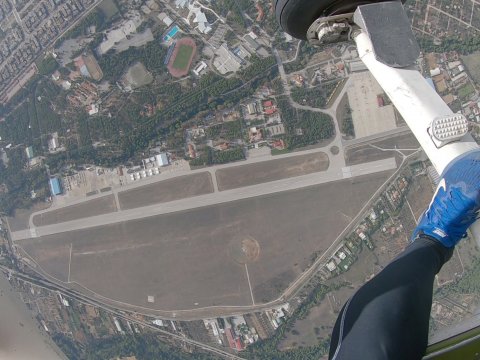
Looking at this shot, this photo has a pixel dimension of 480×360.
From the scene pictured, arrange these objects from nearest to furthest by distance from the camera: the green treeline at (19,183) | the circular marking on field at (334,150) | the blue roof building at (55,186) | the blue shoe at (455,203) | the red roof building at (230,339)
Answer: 1. the blue shoe at (455,203)
2. the circular marking on field at (334,150)
3. the red roof building at (230,339)
4. the blue roof building at (55,186)
5. the green treeline at (19,183)

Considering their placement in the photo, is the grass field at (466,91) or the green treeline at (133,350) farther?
the green treeline at (133,350)

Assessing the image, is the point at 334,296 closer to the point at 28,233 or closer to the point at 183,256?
the point at 183,256

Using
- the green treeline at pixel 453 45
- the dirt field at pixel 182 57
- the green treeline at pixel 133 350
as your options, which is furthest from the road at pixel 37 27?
the green treeline at pixel 453 45

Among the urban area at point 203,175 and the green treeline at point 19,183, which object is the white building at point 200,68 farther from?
the green treeline at point 19,183

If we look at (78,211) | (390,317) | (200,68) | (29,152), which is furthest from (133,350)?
(390,317)

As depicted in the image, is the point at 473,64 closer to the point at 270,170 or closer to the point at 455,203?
the point at 270,170

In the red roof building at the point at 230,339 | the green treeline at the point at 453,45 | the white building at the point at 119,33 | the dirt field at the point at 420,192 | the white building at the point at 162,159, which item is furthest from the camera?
the white building at the point at 119,33

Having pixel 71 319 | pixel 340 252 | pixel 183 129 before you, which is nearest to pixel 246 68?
pixel 183 129
